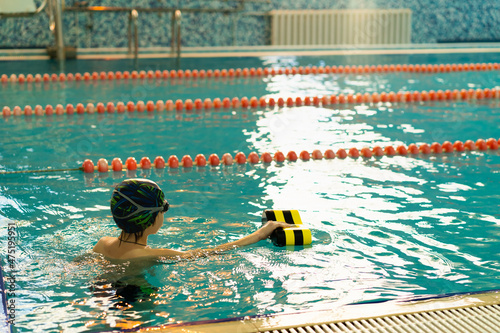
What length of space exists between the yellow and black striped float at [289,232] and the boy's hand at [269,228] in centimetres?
3

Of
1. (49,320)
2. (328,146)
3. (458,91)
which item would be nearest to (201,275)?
(49,320)

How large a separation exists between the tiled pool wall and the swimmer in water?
1288 centimetres

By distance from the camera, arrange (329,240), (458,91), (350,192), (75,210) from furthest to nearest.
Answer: (458,91), (350,192), (75,210), (329,240)

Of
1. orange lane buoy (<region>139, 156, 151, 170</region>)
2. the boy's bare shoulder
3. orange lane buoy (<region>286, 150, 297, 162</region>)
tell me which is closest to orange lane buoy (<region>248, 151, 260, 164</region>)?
orange lane buoy (<region>286, 150, 297, 162</region>)

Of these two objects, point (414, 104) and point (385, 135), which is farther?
point (414, 104)

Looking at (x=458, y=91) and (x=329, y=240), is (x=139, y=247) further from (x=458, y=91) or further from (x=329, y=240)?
(x=458, y=91)

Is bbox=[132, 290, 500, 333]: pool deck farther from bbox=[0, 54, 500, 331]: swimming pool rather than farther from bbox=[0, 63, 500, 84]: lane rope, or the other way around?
bbox=[0, 63, 500, 84]: lane rope

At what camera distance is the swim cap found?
3.37 metres

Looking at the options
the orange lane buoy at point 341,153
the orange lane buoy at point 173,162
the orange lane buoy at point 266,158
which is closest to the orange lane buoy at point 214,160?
the orange lane buoy at point 173,162

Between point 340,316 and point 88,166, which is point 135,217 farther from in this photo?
point 88,166

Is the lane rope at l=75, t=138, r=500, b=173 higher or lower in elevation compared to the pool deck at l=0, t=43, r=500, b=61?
lower

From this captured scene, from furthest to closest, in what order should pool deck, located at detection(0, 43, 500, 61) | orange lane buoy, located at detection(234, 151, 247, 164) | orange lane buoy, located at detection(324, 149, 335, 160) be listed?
pool deck, located at detection(0, 43, 500, 61), orange lane buoy, located at detection(324, 149, 335, 160), orange lane buoy, located at detection(234, 151, 247, 164)

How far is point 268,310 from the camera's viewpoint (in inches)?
125

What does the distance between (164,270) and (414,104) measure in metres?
6.75
